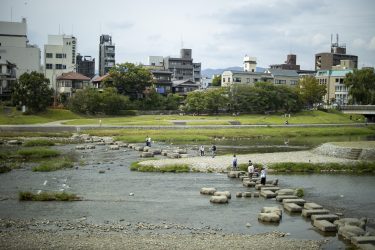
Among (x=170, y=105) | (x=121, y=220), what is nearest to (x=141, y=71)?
(x=170, y=105)

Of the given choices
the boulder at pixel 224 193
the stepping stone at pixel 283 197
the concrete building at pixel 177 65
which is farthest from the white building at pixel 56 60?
the stepping stone at pixel 283 197

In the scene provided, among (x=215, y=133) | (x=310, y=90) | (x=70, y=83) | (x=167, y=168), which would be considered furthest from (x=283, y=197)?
(x=310, y=90)

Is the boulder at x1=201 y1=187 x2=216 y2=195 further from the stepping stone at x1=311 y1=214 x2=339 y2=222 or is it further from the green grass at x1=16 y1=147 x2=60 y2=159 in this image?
the green grass at x1=16 y1=147 x2=60 y2=159

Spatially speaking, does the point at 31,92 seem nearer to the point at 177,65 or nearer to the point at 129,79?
the point at 129,79

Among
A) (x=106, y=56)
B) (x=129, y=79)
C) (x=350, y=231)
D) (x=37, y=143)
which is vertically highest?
(x=106, y=56)

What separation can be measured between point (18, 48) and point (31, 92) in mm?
33748

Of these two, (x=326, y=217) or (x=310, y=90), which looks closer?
(x=326, y=217)

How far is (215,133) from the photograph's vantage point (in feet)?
263

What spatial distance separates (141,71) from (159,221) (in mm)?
86539

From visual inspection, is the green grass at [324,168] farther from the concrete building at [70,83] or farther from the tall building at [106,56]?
the tall building at [106,56]

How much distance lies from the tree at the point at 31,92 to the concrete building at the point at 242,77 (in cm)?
6170

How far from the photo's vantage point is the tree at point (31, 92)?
8900 centimetres

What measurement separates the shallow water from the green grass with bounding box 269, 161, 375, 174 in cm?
245

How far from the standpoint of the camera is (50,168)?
45.2 metres
